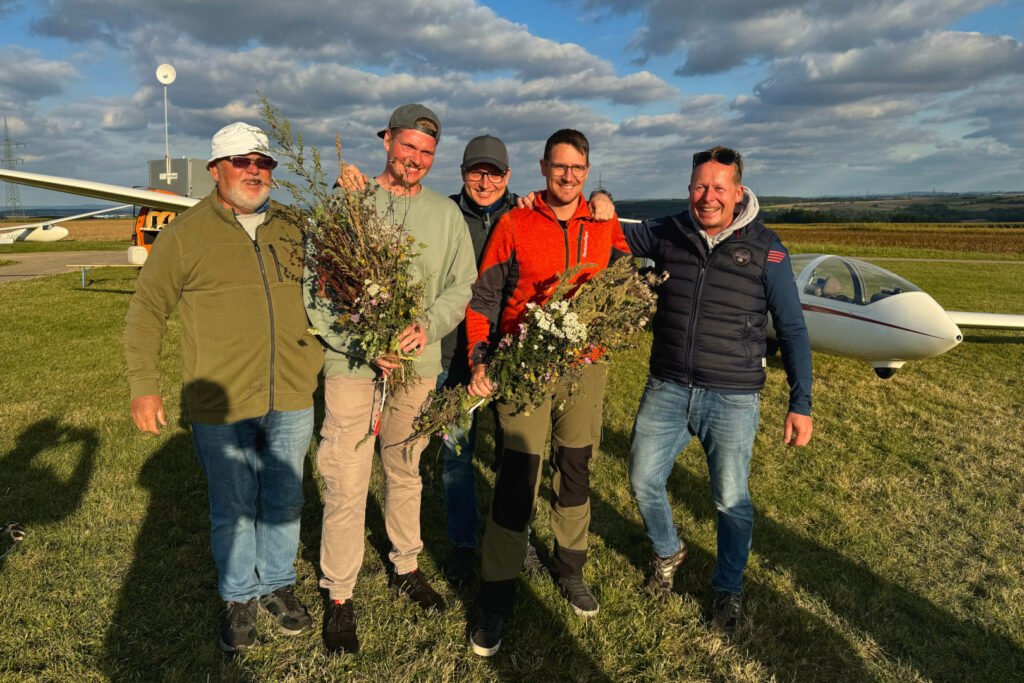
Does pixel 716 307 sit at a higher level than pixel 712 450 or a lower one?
higher

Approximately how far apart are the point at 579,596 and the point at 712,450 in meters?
1.10

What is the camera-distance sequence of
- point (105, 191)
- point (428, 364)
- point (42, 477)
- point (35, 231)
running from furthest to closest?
point (35, 231)
point (105, 191)
point (42, 477)
point (428, 364)

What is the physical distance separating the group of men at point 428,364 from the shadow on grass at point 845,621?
0.31 meters

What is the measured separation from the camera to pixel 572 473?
282 centimetres

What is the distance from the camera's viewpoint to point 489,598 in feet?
9.00

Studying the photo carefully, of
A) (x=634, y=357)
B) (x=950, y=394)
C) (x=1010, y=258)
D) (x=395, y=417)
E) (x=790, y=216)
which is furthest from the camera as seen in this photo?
(x=790, y=216)

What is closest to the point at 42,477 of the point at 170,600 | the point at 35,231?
the point at 170,600

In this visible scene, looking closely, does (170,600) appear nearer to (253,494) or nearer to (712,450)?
(253,494)

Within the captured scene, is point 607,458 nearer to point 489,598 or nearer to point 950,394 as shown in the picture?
point 489,598

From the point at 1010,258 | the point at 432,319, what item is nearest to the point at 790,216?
Result: the point at 1010,258

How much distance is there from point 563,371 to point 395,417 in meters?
0.89

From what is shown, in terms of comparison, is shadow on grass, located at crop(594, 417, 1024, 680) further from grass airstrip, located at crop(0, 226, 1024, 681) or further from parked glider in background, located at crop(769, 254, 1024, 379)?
parked glider in background, located at crop(769, 254, 1024, 379)

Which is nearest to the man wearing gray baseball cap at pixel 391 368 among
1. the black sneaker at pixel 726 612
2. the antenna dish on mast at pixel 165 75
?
the black sneaker at pixel 726 612

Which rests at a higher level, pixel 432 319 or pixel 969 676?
pixel 432 319
